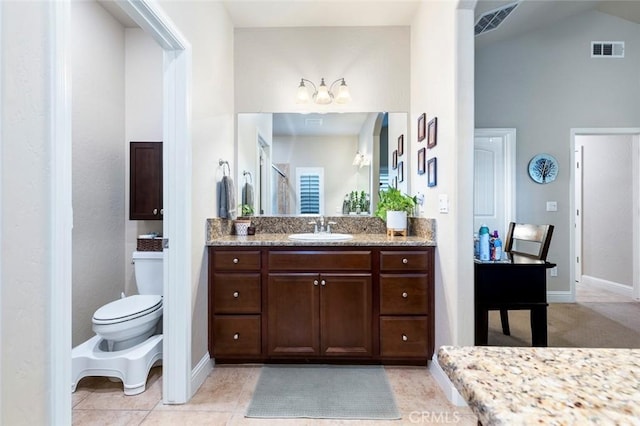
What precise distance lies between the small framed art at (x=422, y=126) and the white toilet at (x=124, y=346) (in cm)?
233

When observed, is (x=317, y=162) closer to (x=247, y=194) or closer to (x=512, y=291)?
(x=247, y=194)

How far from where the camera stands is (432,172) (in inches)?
87.4

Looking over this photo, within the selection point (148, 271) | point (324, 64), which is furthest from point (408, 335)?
point (324, 64)

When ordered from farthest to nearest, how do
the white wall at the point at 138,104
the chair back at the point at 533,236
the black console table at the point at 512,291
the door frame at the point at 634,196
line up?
the door frame at the point at 634,196 < the white wall at the point at 138,104 < the chair back at the point at 533,236 < the black console table at the point at 512,291

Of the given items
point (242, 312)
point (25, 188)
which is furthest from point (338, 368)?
point (25, 188)

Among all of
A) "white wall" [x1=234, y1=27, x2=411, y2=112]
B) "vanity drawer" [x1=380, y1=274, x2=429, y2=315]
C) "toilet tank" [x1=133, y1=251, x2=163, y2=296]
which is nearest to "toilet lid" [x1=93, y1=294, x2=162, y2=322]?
"toilet tank" [x1=133, y1=251, x2=163, y2=296]

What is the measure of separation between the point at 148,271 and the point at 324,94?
2077mm

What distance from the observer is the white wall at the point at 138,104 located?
2.75 m

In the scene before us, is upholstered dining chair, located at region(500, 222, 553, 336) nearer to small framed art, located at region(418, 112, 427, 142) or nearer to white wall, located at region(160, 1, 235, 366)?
small framed art, located at region(418, 112, 427, 142)

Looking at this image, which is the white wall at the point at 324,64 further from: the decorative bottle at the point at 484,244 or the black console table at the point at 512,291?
the black console table at the point at 512,291

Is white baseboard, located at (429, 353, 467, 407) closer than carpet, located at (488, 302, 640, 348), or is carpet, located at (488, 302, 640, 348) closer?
white baseboard, located at (429, 353, 467, 407)

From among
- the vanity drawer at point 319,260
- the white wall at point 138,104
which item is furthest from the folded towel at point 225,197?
the white wall at point 138,104

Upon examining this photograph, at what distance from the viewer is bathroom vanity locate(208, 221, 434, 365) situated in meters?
2.18

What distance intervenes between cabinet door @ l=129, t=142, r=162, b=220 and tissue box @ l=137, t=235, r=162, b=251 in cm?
19
